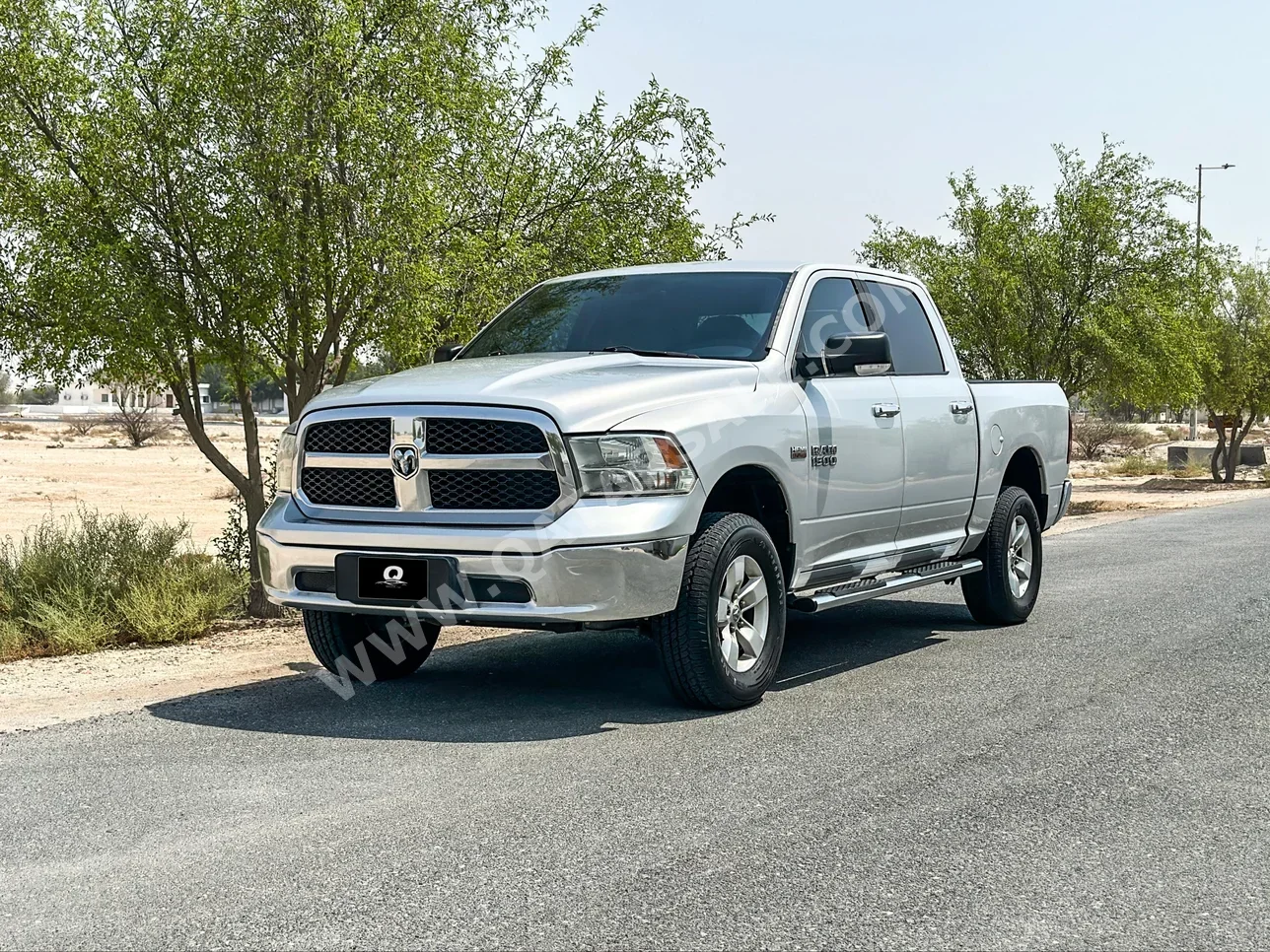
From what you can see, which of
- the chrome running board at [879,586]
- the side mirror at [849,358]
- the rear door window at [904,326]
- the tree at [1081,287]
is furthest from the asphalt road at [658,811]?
the tree at [1081,287]

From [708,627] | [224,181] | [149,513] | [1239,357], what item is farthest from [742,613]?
[1239,357]

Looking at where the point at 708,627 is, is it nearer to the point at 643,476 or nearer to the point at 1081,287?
the point at 643,476

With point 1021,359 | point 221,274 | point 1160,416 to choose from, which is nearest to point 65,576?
point 221,274

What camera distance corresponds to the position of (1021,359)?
95.3ft

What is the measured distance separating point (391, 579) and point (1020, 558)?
5.16m

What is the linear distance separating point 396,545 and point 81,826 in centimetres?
186

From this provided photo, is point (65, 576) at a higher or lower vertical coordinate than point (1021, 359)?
lower

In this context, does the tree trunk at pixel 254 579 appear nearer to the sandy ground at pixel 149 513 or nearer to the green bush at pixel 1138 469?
the sandy ground at pixel 149 513

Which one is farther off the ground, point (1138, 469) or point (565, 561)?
point (565, 561)

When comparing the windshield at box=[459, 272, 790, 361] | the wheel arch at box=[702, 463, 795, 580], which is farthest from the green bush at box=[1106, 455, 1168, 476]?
the wheel arch at box=[702, 463, 795, 580]

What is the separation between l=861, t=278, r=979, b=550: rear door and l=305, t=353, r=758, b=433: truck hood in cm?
160

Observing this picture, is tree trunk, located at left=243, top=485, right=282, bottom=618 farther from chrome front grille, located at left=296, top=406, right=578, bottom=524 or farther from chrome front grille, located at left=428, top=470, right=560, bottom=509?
chrome front grille, located at left=428, top=470, right=560, bottom=509

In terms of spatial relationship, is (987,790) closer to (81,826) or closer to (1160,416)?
(81,826)

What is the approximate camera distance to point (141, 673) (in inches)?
350
